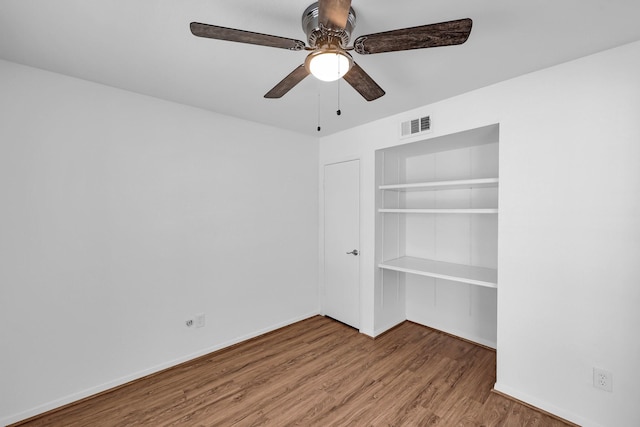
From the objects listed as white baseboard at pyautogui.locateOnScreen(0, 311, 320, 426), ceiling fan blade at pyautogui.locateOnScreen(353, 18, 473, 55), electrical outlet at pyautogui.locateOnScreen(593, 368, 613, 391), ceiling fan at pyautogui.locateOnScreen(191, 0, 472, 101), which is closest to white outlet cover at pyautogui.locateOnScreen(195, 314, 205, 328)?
white baseboard at pyautogui.locateOnScreen(0, 311, 320, 426)

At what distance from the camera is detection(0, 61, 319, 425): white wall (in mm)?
2000

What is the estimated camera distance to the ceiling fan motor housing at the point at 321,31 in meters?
1.27

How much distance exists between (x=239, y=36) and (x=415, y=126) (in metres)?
2.07

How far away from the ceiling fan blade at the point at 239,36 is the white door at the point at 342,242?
220 centimetres

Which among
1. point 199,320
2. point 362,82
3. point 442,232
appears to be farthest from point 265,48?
point 442,232

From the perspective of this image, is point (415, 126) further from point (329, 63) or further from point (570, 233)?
point (329, 63)

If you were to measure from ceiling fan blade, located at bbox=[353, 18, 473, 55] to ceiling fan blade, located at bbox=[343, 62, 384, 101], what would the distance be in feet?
0.49

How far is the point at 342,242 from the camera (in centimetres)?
363

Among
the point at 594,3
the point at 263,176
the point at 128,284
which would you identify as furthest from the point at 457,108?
the point at 128,284

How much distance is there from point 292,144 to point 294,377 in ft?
8.69

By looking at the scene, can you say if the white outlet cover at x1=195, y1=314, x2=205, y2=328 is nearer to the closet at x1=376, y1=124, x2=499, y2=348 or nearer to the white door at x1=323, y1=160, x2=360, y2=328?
the white door at x1=323, y1=160, x2=360, y2=328

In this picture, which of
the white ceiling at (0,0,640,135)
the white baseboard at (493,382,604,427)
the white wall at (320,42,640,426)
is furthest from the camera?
the white baseboard at (493,382,604,427)

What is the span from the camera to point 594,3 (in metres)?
1.41

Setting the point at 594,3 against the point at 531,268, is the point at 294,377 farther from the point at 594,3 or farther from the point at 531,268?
the point at 594,3
